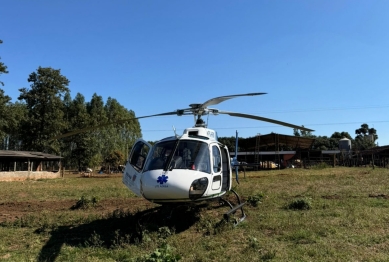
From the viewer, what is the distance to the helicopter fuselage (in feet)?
21.6

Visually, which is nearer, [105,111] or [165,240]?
[165,240]

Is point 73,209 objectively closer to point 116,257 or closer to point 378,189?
point 116,257

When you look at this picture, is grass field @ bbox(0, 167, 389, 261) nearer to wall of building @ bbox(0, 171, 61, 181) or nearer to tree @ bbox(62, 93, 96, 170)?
wall of building @ bbox(0, 171, 61, 181)

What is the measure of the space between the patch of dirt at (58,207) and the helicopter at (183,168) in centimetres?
336

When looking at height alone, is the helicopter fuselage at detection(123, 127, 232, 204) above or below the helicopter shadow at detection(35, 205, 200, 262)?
above

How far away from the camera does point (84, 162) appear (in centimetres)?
5688

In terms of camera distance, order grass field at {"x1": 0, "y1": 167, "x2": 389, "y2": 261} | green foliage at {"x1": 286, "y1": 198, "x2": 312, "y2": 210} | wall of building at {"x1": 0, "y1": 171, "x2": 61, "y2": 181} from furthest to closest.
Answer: wall of building at {"x1": 0, "y1": 171, "x2": 61, "y2": 181} → green foliage at {"x1": 286, "y1": 198, "x2": 312, "y2": 210} → grass field at {"x1": 0, "y1": 167, "x2": 389, "y2": 261}

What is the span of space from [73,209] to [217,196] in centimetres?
588

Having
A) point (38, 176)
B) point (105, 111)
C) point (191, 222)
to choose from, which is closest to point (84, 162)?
point (105, 111)

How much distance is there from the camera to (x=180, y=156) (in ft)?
23.7

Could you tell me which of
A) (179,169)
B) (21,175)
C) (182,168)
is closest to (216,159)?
(182,168)

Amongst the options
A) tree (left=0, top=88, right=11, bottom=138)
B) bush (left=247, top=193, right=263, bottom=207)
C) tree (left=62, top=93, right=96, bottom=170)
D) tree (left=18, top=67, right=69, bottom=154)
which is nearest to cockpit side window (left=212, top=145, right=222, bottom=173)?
bush (left=247, top=193, right=263, bottom=207)

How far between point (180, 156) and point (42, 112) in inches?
1911

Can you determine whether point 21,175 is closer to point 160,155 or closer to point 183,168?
point 160,155
